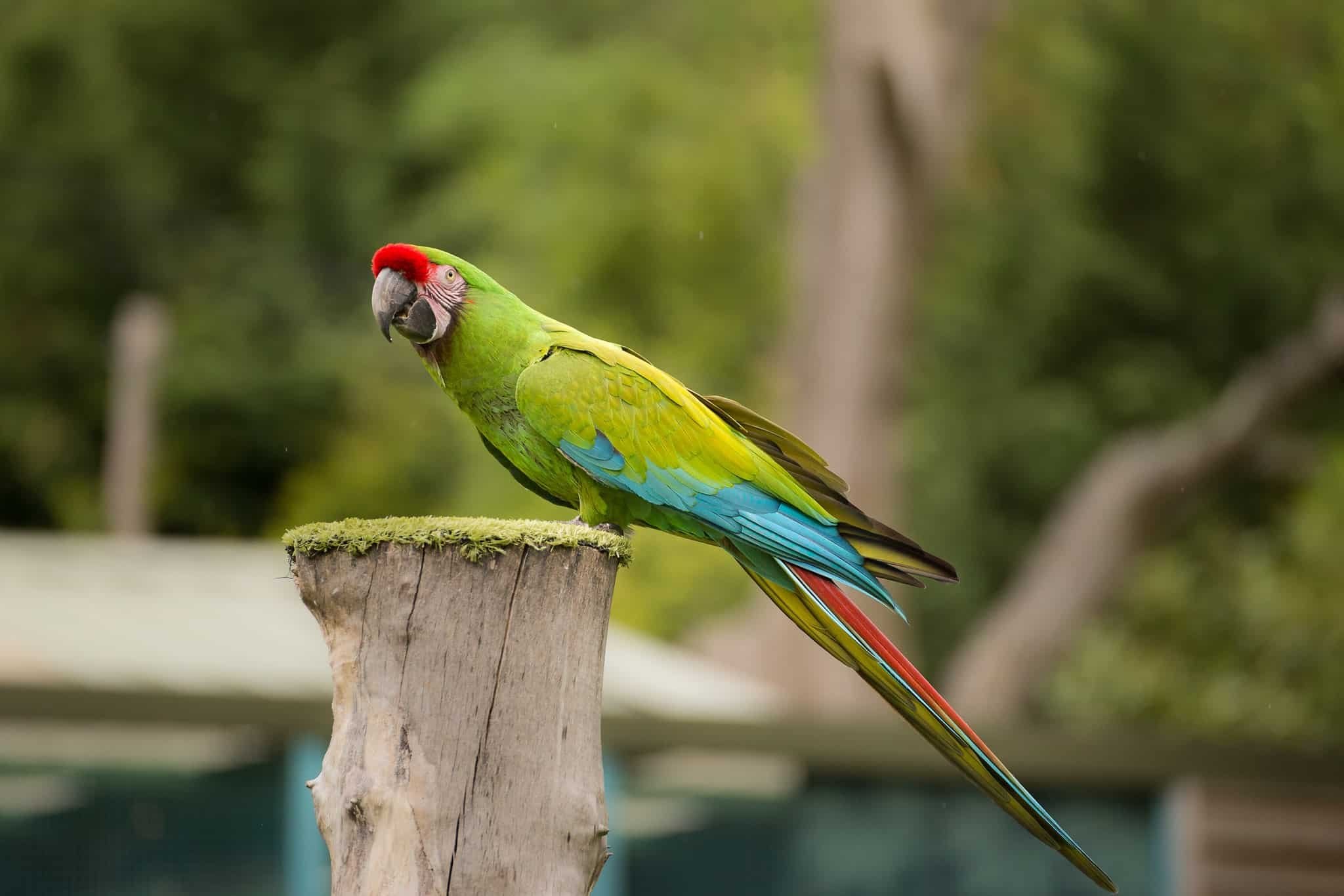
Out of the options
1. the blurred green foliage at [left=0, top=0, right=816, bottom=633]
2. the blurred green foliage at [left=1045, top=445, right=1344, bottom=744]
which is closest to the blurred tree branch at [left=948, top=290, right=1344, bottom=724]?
the blurred green foliage at [left=1045, top=445, right=1344, bottom=744]

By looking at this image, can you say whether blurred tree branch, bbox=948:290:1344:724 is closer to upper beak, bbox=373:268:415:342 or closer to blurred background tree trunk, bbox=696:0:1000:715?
blurred background tree trunk, bbox=696:0:1000:715

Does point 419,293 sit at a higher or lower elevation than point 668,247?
lower

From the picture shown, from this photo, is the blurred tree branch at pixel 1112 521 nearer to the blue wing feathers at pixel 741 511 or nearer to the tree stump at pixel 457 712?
the blue wing feathers at pixel 741 511

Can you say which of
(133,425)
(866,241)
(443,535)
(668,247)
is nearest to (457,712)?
(443,535)

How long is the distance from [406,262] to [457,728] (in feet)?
3.26

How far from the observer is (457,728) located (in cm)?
232

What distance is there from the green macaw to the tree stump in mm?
519

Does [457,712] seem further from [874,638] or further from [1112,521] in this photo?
[1112,521]

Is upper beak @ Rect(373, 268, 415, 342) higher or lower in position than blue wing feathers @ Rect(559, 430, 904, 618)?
higher

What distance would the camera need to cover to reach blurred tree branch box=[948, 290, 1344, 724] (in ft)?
44.5

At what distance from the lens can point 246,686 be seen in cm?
728

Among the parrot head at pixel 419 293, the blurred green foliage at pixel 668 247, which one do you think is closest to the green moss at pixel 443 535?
the parrot head at pixel 419 293

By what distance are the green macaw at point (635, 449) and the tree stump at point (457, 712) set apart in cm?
52

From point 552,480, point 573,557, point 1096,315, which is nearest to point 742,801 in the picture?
point 552,480
